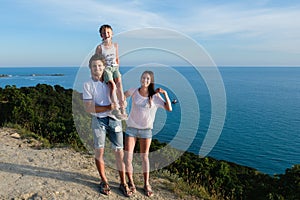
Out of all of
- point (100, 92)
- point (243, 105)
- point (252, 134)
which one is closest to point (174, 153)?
point (100, 92)

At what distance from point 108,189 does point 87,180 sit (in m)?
0.64

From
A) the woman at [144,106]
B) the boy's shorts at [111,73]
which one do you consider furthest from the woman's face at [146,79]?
the boy's shorts at [111,73]

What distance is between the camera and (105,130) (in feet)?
13.0

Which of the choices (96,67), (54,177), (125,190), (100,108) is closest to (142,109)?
(100,108)

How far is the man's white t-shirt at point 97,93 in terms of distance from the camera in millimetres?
3658

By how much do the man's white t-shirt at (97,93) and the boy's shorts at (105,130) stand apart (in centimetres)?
13

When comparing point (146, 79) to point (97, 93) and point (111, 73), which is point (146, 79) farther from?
point (97, 93)

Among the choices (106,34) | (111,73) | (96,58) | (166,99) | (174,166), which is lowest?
(174,166)

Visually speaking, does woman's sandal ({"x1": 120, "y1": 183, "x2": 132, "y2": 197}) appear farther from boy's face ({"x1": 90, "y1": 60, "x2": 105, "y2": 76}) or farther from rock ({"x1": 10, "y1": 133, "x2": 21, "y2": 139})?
rock ({"x1": 10, "y1": 133, "x2": 21, "y2": 139})

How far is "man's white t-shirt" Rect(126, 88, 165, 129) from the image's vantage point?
3908 millimetres

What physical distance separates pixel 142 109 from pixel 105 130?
1.99 feet

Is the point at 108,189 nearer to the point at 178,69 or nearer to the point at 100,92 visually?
the point at 100,92

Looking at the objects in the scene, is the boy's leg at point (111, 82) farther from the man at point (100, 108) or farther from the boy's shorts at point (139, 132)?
the boy's shorts at point (139, 132)

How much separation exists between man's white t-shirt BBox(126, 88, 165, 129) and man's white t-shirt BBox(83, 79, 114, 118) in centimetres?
37
